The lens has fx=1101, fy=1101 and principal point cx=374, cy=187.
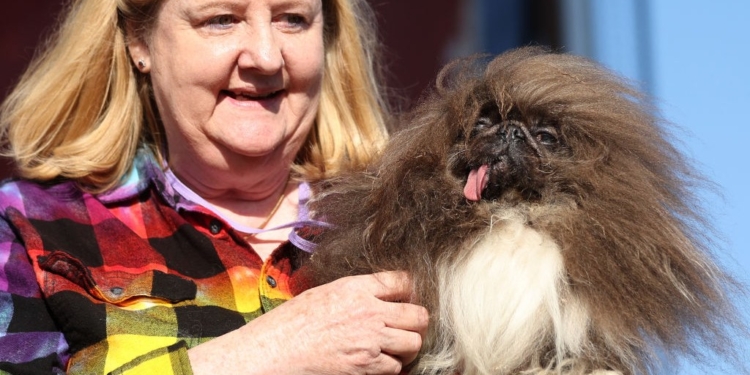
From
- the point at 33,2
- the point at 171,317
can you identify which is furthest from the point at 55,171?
the point at 33,2

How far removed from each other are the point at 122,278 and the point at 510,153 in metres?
0.84

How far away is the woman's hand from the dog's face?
23 cm

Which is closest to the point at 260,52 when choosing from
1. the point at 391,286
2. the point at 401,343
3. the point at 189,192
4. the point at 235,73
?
the point at 235,73

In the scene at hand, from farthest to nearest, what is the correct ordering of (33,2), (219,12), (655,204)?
(33,2) → (219,12) → (655,204)

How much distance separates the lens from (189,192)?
2479 millimetres

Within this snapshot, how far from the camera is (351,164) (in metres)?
2.50

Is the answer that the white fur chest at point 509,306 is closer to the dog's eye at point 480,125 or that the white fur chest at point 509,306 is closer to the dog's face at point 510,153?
the dog's face at point 510,153

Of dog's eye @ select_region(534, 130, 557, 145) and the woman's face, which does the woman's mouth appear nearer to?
the woman's face

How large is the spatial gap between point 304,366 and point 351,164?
60cm

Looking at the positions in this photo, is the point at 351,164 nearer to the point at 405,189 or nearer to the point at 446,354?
the point at 405,189

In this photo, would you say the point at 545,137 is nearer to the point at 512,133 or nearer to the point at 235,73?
the point at 512,133

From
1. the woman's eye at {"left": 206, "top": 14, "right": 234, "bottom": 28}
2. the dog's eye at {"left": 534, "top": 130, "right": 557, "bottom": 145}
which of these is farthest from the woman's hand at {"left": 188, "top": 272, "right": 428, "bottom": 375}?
the woman's eye at {"left": 206, "top": 14, "right": 234, "bottom": 28}

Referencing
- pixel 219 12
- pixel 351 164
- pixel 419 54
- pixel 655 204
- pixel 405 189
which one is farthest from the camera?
pixel 419 54

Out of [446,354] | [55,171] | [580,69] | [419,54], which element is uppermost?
[580,69]
